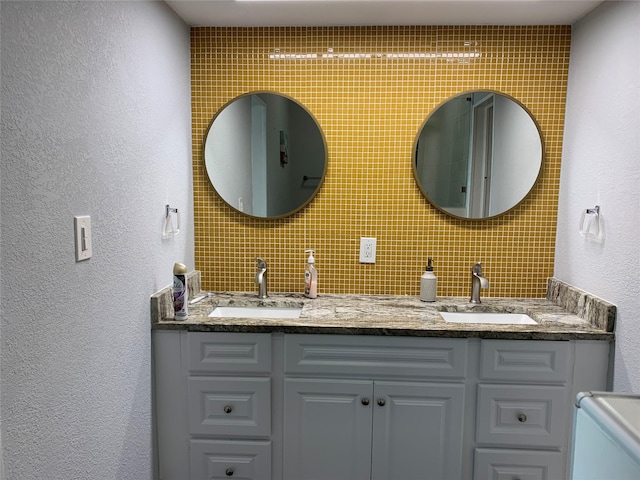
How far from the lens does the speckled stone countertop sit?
1779 mm

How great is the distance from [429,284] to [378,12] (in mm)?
1237

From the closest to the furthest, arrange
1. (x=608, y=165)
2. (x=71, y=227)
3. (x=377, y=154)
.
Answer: (x=71, y=227) < (x=608, y=165) < (x=377, y=154)

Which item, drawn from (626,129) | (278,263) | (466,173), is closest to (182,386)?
(278,263)

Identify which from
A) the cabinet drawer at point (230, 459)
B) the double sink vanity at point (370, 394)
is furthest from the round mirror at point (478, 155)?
the cabinet drawer at point (230, 459)

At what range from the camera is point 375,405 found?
185cm

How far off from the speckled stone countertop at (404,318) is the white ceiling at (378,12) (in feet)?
3.93

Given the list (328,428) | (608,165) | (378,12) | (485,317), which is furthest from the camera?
(485,317)

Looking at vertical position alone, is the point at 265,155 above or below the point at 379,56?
below

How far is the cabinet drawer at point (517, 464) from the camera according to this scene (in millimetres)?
1841

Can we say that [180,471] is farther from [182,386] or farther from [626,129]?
[626,129]

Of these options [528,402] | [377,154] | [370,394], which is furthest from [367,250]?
[528,402]

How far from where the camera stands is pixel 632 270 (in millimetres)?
1607

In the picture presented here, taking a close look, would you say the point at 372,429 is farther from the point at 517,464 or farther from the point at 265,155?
the point at 265,155

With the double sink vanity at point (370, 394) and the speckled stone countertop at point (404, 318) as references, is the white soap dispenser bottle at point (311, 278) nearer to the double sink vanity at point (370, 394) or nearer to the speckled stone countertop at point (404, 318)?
the speckled stone countertop at point (404, 318)
